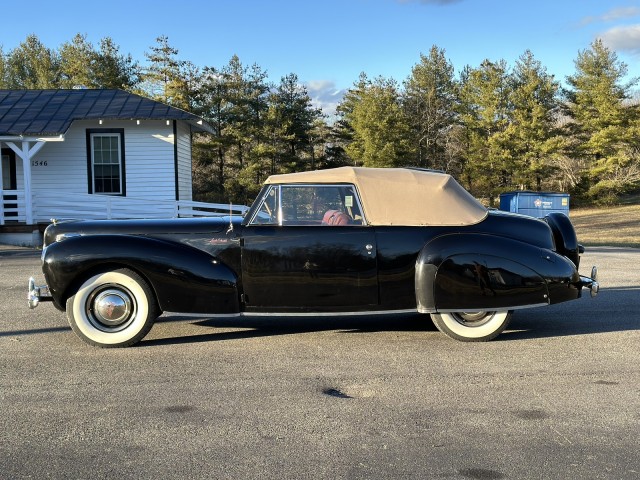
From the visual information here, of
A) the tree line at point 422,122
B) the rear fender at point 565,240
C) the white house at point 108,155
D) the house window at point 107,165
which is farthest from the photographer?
the tree line at point 422,122

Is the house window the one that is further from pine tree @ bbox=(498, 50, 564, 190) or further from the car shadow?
pine tree @ bbox=(498, 50, 564, 190)

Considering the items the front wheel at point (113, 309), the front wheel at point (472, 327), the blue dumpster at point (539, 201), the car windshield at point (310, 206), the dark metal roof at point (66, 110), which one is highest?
the dark metal roof at point (66, 110)

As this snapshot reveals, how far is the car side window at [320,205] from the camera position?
561 centimetres

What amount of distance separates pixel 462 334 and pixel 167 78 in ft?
130

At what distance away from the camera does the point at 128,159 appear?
64.5ft

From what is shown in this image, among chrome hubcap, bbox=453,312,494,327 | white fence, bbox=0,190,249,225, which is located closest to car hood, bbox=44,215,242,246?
chrome hubcap, bbox=453,312,494,327

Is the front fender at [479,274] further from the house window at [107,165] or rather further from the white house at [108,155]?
the house window at [107,165]

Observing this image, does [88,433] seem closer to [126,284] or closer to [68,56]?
[126,284]

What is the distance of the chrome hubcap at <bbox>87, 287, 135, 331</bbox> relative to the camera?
18.1 feet

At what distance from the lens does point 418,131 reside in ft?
161

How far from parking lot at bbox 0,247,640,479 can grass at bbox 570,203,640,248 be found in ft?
72.1

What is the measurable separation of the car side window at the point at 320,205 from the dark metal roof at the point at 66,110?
14.1 m

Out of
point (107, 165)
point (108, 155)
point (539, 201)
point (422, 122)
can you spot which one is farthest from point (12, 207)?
point (422, 122)

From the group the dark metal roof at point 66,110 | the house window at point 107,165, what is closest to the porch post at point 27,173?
the dark metal roof at point 66,110
